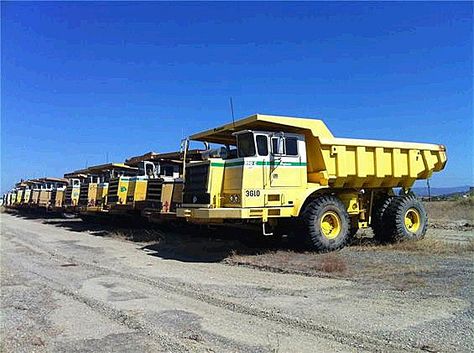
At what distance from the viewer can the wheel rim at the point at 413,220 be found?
14.4m

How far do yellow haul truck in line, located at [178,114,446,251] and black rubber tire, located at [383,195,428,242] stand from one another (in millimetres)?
29

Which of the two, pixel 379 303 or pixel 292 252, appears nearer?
pixel 379 303

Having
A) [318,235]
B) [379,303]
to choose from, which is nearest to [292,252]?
[318,235]

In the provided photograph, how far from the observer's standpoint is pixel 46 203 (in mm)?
33000

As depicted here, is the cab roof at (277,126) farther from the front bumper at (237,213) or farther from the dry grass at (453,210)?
the dry grass at (453,210)

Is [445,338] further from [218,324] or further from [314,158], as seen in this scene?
[314,158]

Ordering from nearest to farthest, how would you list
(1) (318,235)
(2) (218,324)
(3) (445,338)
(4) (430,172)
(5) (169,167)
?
(3) (445,338) → (2) (218,324) → (1) (318,235) → (4) (430,172) → (5) (169,167)

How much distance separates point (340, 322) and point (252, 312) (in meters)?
1.16

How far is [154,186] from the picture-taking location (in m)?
16.8

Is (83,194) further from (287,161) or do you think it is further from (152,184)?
(287,161)

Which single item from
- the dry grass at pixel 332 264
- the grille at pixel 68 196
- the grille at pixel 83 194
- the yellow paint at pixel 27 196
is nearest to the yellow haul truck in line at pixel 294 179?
the dry grass at pixel 332 264

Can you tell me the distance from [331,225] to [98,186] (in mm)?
13893

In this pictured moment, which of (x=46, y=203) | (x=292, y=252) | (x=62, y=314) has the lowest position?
(x=62, y=314)

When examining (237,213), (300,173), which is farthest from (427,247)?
(237,213)
